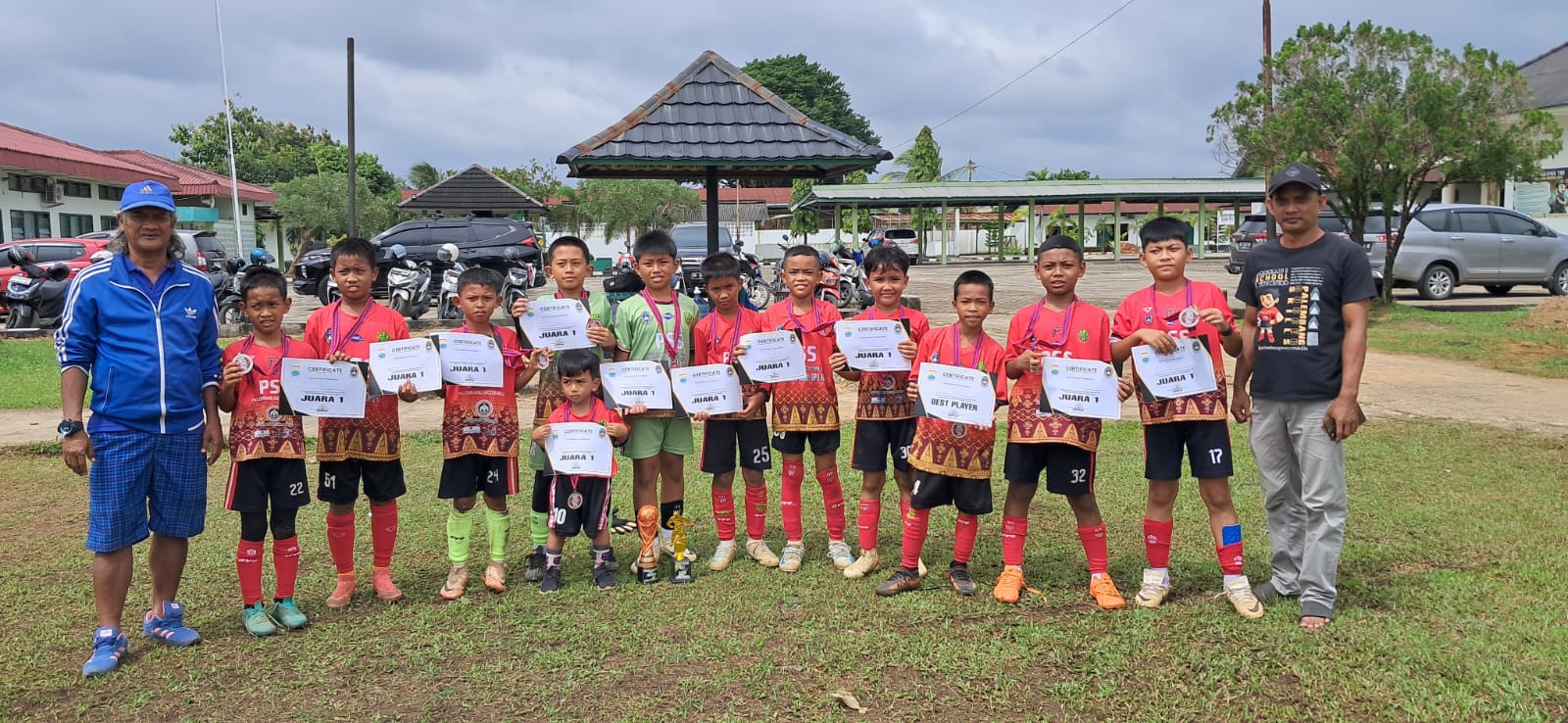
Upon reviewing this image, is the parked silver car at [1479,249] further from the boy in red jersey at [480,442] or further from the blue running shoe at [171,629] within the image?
the blue running shoe at [171,629]

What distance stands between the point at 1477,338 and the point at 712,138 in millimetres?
11029

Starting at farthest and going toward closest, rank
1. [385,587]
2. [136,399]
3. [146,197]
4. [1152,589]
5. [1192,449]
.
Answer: [385,587] → [1152,589] → [1192,449] → [146,197] → [136,399]

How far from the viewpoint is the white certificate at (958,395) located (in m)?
4.23

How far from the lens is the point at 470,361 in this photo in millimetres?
4523

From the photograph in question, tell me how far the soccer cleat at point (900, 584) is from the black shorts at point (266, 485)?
8.13 feet

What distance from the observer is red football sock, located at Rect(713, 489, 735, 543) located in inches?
195

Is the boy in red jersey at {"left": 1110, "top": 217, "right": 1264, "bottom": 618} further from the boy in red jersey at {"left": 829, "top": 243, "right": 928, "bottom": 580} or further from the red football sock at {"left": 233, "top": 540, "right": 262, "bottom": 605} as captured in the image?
the red football sock at {"left": 233, "top": 540, "right": 262, "bottom": 605}

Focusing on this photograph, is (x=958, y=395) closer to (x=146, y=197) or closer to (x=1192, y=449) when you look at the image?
(x=1192, y=449)

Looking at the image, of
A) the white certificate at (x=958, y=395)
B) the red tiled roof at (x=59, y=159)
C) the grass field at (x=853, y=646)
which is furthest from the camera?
the red tiled roof at (x=59, y=159)

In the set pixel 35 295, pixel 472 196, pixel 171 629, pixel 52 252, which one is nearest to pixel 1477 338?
pixel 171 629

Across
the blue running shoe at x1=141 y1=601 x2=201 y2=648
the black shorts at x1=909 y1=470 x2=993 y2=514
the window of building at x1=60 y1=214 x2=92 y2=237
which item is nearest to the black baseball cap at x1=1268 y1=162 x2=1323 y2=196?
the black shorts at x1=909 y1=470 x2=993 y2=514

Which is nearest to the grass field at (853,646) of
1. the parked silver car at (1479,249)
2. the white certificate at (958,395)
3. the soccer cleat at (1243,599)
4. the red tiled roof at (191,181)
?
the soccer cleat at (1243,599)

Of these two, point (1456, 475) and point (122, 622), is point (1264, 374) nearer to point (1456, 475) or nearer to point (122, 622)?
point (1456, 475)

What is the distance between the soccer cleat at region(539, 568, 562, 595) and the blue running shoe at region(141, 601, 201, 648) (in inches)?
53.7
